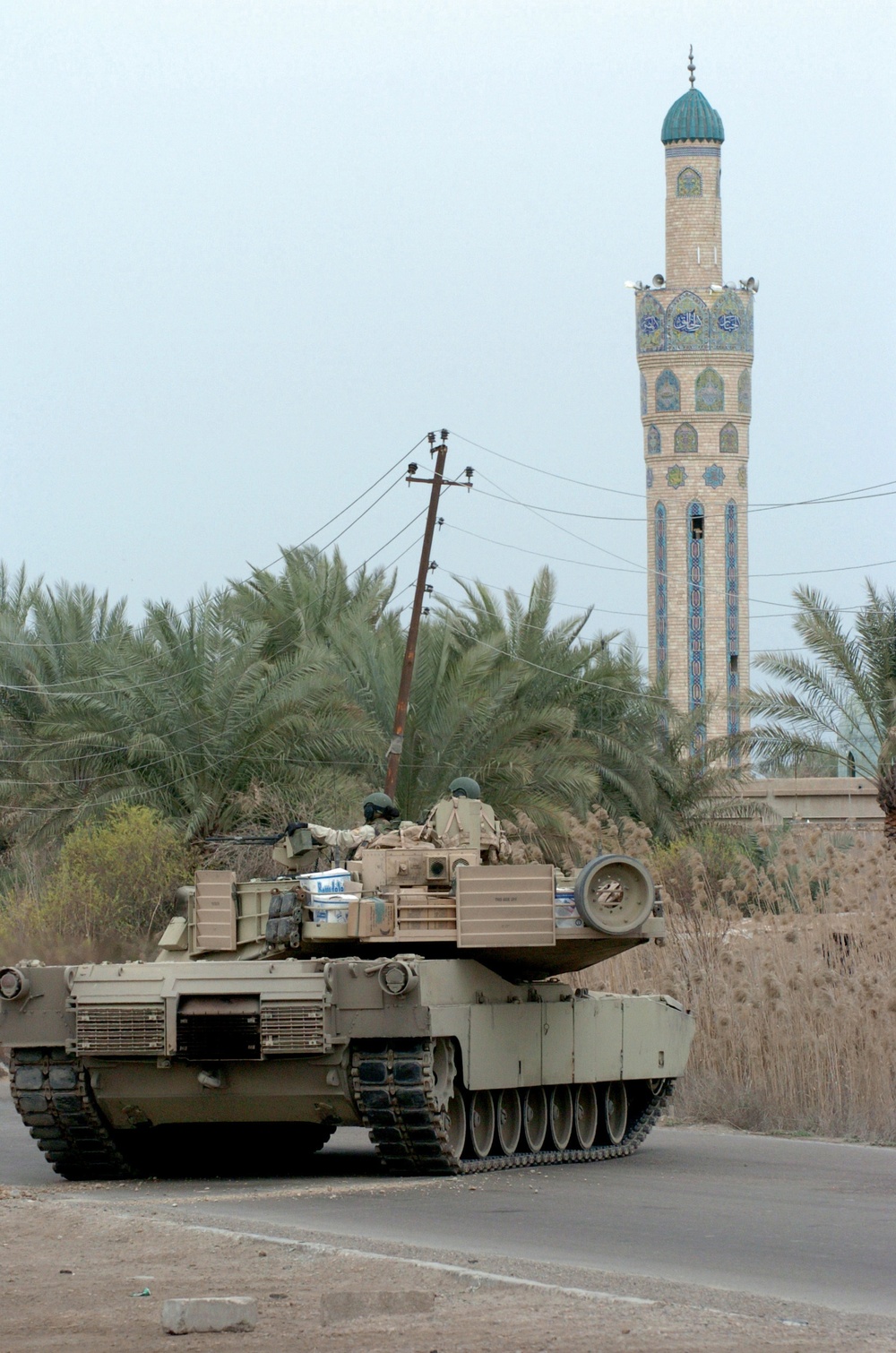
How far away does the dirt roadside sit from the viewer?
24.0ft

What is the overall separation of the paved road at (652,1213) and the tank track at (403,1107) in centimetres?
23

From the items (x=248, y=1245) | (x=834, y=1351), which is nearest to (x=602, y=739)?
(x=248, y=1245)

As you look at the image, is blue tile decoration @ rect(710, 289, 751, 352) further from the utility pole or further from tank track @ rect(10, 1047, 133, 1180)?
tank track @ rect(10, 1047, 133, 1180)

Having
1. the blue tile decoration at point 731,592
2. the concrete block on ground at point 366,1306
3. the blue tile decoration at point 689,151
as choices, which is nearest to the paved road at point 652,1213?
the concrete block on ground at point 366,1306

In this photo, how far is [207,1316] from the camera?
7.61 meters

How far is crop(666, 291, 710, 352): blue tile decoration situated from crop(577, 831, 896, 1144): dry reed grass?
99.5 feet

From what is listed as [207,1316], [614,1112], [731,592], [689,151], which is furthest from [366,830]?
[689,151]

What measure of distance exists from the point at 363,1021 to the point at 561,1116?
233 cm

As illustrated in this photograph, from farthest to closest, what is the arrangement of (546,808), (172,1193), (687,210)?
(687,210) → (546,808) → (172,1193)

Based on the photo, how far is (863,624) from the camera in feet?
92.0

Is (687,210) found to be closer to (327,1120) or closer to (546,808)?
(546,808)

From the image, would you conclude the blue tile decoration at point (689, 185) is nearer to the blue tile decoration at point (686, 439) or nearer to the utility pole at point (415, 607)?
the blue tile decoration at point (686, 439)

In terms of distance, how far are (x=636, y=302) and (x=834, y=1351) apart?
43.1 m

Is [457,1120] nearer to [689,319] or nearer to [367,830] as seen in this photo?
[367,830]
